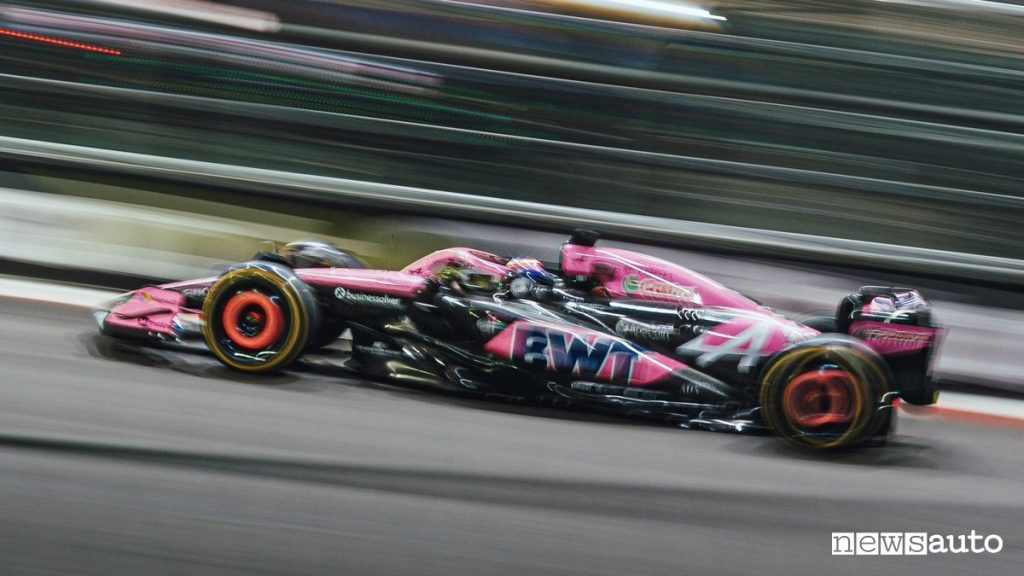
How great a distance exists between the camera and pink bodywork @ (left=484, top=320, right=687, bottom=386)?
13.9 feet

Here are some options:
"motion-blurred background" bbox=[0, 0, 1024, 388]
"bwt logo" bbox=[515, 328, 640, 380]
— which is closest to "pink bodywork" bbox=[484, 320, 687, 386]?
"bwt logo" bbox=[515, 328, 640, 380]

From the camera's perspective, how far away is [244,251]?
6.57 meters

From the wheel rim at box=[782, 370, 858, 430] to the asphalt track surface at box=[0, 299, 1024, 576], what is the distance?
0.15 m

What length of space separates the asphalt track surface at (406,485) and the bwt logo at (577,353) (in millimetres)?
A: 242

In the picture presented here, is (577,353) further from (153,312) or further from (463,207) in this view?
(463,207)

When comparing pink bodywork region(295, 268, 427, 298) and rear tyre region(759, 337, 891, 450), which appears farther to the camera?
pink bodywork region(295, 268, 427, 298)

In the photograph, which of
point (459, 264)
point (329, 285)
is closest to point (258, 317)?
point (329, 285)

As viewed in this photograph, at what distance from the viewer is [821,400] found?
4090mm

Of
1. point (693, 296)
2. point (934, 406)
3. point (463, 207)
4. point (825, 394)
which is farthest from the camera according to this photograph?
point (463, 207)

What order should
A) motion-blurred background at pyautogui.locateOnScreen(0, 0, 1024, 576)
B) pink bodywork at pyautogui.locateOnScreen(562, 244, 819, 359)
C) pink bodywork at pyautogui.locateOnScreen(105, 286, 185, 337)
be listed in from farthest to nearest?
pink bodywork at pyautogui.locateOnScreen(105, 286, 185, 337), pink bodywork at pyautogui.locateOnScreen(562, 244, 819, 359), motion-blurred background at pyautogui.locateOnScreen(0, 0, 1024, 576)

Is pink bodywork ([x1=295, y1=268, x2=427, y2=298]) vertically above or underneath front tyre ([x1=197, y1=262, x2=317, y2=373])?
above

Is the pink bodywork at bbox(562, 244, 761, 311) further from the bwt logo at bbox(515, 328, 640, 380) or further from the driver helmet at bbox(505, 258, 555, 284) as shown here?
the bwt logo at bbox(515, 328, 640, 380)

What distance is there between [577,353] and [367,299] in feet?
3.08

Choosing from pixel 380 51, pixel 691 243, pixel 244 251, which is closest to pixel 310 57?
pixel 380 51
